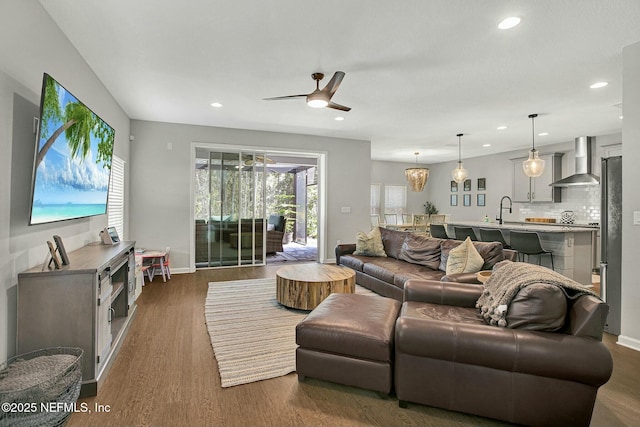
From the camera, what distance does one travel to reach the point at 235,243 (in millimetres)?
6348

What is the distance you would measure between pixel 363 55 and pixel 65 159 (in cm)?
268

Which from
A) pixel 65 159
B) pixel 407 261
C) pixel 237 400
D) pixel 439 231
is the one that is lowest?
pixel 237 400

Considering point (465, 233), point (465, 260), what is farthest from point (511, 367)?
point (465, 233)

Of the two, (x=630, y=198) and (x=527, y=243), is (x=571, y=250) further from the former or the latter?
(x=630, y=198)

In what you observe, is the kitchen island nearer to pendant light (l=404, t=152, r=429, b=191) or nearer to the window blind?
pendant light (l=404, t=152, r=429, b=191)

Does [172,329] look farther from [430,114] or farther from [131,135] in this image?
[430,114]

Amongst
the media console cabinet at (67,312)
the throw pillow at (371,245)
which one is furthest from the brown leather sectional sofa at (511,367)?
the throw pillow at (371,245)

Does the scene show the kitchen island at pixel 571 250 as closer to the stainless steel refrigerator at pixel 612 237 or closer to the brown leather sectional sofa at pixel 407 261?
the stainless steel refrigerator at pixel 612 237

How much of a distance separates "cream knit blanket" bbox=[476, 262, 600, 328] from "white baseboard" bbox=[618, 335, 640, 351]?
166cm

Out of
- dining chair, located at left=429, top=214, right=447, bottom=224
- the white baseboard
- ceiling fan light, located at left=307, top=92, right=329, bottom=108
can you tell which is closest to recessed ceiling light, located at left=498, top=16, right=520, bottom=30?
ceiling fan light, located at left=307, top=92, right=329, bottom=108

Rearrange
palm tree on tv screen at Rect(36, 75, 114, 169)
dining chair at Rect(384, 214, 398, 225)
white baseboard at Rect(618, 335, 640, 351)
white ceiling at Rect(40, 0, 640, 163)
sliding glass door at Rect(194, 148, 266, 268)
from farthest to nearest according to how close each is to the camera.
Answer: dining chair at Rect(384, 214, 398, 225)
sliding glass door at Rect(194, 148, 266, 268)
white baseboard at Rect(618, 335, 640, 351)
white ceiling at Rect(40, 0, 640, 163)
palm tree on tv screen at Rect(36, 75, 114, 169)

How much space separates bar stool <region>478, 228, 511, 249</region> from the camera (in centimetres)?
536

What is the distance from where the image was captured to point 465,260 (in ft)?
11.6

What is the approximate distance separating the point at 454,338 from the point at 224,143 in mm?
5375
